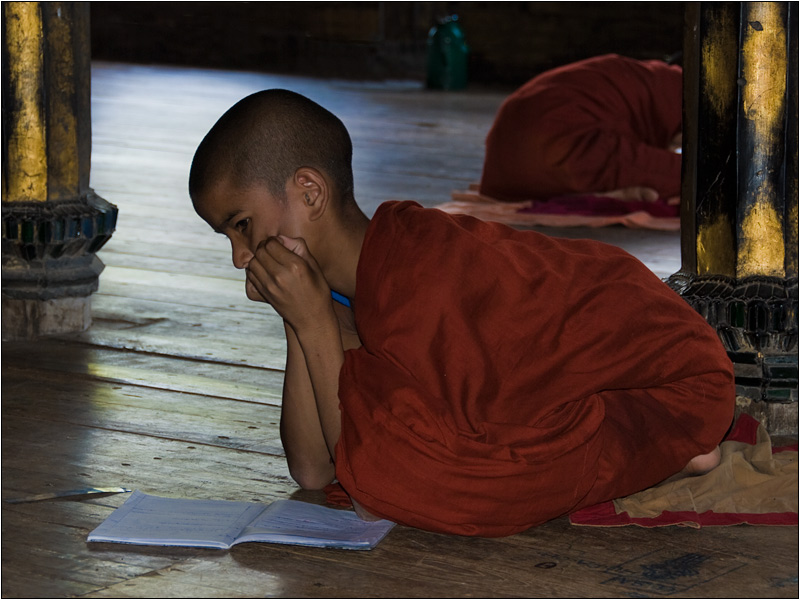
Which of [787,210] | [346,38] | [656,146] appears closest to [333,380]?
[787,210]

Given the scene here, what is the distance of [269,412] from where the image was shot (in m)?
2.00

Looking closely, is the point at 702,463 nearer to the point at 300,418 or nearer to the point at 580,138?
the point at 300,418

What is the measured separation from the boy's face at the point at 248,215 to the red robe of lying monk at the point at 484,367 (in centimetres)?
11

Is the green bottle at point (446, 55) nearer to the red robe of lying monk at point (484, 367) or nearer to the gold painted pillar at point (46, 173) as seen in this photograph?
the gold painted pillar at point (46, 173)

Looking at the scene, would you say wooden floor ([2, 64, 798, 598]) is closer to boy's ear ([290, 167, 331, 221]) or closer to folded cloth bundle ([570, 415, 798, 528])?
folded cloth bundle ([570, 415, 798, 528])

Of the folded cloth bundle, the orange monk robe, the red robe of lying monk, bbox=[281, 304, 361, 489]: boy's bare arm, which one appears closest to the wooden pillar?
the folded cloth bundle

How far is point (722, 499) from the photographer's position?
5.33 ft

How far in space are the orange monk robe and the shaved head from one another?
2.61m

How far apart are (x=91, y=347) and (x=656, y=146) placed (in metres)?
2.64

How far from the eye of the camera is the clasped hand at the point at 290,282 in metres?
1.50

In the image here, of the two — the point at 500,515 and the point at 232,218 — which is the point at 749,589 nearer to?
the point at 500,515

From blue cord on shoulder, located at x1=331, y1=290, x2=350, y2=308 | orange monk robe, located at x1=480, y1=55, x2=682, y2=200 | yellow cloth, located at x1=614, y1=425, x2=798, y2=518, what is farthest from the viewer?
orange monk robe, located at x1=480, y1=55, x2=682, y2=200

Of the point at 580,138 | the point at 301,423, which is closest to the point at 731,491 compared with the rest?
the point at 301,423

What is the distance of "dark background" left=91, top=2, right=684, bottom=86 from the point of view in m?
8.03
